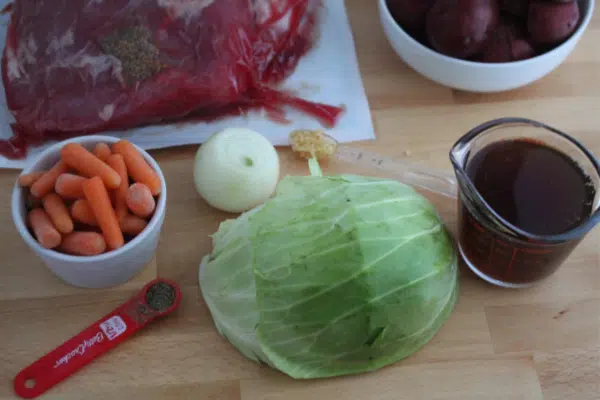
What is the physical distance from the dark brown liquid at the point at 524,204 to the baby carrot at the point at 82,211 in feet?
1.55

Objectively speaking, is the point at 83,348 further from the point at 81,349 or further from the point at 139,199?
the point at 139,199

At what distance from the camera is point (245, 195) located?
0.93 m

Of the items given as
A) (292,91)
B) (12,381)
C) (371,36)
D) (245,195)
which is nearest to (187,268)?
(245,195)

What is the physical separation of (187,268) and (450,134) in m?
0.46

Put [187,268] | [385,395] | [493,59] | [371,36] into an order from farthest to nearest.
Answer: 1. [371,36]
2. [493,59]
3. [187,268]
4. [385,395]

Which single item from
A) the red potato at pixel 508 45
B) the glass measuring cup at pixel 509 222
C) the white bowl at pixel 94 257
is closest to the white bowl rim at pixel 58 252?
the white bowl at pixel 94 257

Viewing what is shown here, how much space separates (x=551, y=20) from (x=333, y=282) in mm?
544

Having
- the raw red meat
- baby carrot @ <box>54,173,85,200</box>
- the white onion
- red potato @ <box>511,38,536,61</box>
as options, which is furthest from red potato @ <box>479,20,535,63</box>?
baby carrot @ <box>54,173,85,200</box>

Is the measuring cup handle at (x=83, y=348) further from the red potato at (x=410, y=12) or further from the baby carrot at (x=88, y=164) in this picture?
the red potato at (x=410, y=12)

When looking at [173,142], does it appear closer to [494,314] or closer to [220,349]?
[220,349]

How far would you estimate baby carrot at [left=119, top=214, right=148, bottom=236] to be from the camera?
2.77 ft

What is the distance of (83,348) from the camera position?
0.83 meters

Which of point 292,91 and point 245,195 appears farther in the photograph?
point 292,91

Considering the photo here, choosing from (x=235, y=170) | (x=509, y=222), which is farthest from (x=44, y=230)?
(x=509, y=222)
